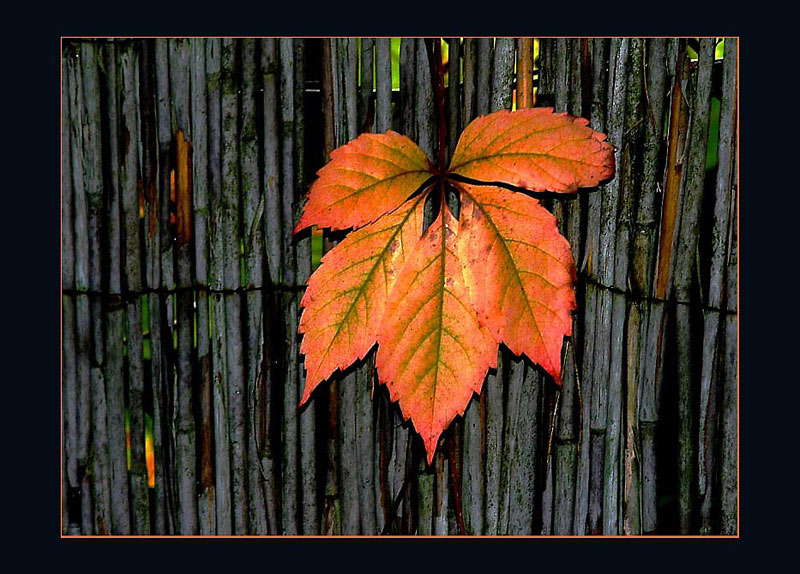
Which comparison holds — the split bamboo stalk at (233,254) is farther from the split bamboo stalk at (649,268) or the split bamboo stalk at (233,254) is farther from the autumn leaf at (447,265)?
the split bamboo stalk at (649,268)

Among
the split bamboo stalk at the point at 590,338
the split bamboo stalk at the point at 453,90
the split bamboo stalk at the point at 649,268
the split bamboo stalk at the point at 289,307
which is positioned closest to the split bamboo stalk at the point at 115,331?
the split bamboo stalk at the point at 289,307

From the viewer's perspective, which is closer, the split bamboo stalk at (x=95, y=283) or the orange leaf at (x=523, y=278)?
the orange leaf at (x=523, y=278)

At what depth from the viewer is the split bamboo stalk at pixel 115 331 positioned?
38.4 inches

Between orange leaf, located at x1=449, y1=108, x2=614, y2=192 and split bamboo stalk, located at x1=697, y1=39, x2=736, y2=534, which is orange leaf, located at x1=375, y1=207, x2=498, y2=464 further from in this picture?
split bamboo stalk, located at x1=697, y1=39, x2=736, y2=534

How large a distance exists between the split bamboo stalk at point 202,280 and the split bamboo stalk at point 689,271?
2.13 ft

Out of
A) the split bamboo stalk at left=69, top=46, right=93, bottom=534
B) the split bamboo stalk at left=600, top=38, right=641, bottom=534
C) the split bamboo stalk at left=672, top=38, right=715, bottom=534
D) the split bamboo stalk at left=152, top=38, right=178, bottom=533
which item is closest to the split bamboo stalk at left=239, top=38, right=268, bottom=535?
the split bamboo stalk at left=152, top=38, right=178, bottom=533

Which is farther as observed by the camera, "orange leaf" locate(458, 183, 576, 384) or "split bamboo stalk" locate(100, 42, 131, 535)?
"split bamboo stalk" locate(100, 42, 131, 535)

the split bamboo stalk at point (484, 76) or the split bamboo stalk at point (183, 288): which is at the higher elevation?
the split bamboo stalk at point (484, 76)

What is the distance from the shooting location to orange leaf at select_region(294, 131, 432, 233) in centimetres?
90

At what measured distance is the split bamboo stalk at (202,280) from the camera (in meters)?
0.97

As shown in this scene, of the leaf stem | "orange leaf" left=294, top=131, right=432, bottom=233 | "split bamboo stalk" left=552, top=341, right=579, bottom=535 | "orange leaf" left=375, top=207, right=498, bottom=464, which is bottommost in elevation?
"split bamboo stalk" left=552, top=341, right=579, bottom=535

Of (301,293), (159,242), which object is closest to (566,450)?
(301,293)

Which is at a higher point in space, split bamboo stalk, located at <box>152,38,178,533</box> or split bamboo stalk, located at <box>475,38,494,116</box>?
split bamboo stalk, located at <box>475,38,494,116</box>

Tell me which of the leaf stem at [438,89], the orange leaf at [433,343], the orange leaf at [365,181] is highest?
the leaf stem at [438,89]
